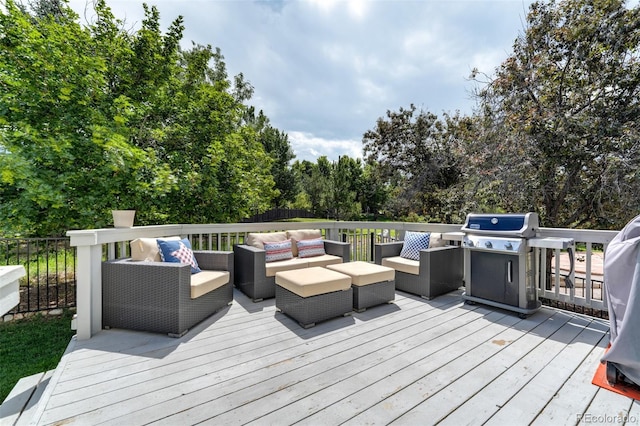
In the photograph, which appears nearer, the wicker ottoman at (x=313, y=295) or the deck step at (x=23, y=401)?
the deck step at (x=23, y=401)

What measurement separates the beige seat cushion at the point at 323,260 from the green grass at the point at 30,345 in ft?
9.95

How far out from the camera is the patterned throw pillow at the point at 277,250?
3.86 metres

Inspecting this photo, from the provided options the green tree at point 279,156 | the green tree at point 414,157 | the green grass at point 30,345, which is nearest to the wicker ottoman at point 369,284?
the green grass at point 30,345

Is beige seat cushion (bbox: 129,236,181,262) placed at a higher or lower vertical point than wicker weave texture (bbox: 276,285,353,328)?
higher

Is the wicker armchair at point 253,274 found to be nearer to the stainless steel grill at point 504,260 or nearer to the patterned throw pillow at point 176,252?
the patterned throw pillow at point 176,252

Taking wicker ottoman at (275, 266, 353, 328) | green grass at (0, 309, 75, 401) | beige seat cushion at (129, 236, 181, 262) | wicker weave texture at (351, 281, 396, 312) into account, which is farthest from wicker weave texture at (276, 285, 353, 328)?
green grass at (0, 309, 75, 401)

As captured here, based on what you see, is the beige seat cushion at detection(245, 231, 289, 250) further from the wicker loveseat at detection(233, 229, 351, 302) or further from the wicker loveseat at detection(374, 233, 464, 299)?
the wicker loveseat at detection(374, 233, 464, 299)

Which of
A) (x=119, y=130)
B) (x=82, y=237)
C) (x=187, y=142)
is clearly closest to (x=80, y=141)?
(x=119, y=130)

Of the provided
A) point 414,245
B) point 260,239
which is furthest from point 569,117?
point 260,239

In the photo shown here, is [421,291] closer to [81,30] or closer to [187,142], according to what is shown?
[187,142]

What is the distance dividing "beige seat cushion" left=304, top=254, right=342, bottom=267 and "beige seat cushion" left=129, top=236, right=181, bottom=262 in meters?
1.87

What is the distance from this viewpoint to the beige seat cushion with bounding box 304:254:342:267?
394cm

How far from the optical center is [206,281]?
2.93 m

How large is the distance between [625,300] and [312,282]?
232 centimetres
